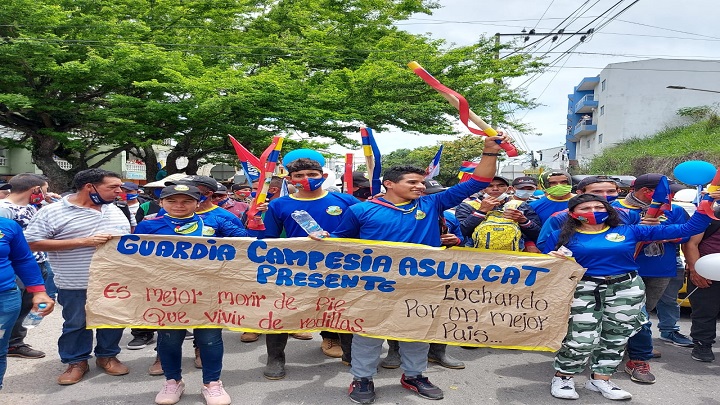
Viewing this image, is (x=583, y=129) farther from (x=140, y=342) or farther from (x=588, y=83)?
(x=140, y=342)

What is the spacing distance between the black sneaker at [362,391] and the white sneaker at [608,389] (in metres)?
1.81

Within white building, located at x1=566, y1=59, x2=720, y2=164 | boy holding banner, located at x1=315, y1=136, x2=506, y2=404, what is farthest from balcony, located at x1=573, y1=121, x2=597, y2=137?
boy holding banner, located at x1=315, y1=136, x2=506, y2=404

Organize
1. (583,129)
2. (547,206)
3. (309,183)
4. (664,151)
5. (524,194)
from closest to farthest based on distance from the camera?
(309,183) → (547,206) → (524,194) → (664,151) → (583,129)

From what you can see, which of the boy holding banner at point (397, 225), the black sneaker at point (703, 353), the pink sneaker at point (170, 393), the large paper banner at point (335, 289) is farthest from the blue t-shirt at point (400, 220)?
the black sneaker at point (703, 353)

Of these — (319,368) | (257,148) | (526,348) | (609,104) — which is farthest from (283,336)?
(609,104)

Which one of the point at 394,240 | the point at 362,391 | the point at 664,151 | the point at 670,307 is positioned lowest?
the point at 362,391

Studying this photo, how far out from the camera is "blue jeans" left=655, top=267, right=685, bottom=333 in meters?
5.68

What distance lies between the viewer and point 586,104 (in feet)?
162

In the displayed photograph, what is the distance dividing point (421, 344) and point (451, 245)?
0.84m

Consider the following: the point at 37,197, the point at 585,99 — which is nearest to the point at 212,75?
the point at 37,197

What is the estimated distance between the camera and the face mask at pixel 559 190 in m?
5.42

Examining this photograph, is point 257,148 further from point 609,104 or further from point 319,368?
point 609,104

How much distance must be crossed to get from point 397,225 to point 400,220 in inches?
1.8

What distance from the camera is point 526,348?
13.1ft
